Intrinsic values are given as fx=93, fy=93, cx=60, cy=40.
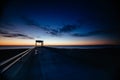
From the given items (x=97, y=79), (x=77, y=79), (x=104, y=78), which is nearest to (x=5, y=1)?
(x=77, y=79)

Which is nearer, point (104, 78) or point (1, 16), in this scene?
point (1, 16)

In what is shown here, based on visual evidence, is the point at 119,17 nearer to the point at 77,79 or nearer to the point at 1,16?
the point at 77,79

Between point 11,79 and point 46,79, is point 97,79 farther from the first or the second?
point 11,79

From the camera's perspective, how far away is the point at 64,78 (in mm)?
3898

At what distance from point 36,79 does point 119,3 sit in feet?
14.1

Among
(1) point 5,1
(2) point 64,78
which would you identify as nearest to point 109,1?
(2) point 64,78

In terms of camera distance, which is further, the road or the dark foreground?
the road

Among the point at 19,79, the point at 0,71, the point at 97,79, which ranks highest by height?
the point at 0,71

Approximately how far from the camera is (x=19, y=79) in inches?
115

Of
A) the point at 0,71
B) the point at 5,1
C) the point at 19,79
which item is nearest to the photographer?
the point at 0,71

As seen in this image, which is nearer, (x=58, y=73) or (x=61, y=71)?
(x=58, y=73)

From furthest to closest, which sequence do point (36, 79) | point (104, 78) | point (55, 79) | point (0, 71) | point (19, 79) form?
point (104, 78) < point (55, 79) < point (36, 79) < point (19, 79) < point (0, 71)

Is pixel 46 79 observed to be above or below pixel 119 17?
below

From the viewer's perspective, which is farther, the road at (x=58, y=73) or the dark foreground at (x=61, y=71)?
the road at (x=58, y=73)
